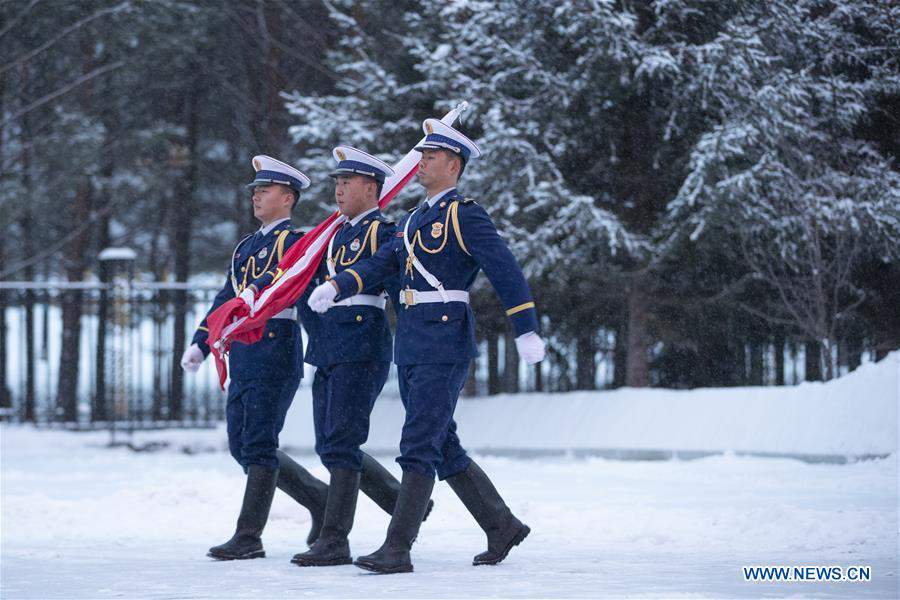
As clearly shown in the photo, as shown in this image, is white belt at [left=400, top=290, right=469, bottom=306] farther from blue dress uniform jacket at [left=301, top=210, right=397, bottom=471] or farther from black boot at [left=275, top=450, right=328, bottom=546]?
black boot at [left=275, top=450, right=328, bottom=546]

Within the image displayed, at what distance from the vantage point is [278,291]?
6938mm

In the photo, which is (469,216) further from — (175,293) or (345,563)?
(175,293)

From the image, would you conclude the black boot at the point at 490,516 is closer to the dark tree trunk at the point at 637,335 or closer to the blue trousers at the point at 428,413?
the blue trousers at the point at 428,413

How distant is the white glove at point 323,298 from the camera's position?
6.27 meters

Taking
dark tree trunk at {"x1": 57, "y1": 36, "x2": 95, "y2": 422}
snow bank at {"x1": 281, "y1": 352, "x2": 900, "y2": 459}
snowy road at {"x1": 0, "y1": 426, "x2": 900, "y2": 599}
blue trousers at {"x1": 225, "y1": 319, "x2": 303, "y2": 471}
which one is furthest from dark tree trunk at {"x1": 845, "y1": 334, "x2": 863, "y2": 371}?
blue trousers at {"x1": 225, "y1": 319, "x2": 303, "y2": 471}

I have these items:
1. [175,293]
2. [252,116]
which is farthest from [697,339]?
[252,116]

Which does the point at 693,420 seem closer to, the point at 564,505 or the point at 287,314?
the point at 564,505

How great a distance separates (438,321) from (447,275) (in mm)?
241

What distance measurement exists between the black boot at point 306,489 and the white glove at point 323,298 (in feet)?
4.30

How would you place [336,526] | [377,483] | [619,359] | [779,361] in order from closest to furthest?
[336,526], [377,483], [779,361], [619,359]

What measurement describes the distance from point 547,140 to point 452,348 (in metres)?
10.1

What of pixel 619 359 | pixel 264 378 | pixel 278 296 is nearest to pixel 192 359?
pixel 264 378

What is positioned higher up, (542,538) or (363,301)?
(363,301)

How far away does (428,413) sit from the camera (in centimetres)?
626
